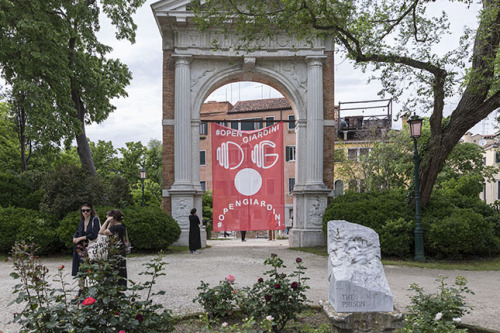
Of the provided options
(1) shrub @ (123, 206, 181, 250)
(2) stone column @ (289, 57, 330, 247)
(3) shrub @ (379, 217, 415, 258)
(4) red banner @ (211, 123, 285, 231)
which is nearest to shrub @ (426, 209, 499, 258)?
(3) shrub @ (379, 217, 415, 258)

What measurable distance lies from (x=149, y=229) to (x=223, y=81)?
693 cm

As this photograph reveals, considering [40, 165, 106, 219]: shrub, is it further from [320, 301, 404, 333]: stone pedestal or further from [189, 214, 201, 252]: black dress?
[320, 301, 404, 333]: stone pedestal

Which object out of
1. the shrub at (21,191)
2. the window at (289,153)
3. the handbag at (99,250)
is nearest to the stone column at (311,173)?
the shrub at (21,191)

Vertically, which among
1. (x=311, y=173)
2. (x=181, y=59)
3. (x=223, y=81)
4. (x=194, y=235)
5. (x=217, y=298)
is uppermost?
(x=181, y=59)

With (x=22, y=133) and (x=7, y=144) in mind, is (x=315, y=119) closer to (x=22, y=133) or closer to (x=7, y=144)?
(x=22, y=133)

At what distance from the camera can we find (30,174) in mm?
15344

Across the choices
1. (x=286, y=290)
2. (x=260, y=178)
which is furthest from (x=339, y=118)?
(x=286, y=290)

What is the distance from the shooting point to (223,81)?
55.6 ft

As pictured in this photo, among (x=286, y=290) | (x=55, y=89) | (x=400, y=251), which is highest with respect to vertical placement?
(x=55, y=89)

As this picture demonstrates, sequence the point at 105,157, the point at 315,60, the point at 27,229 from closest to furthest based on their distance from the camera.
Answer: the point at 27,229
the point at 315,60
the point at 105,157

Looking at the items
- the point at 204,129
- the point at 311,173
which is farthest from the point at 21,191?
the point at 204,129

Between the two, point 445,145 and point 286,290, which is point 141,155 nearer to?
point 445,145

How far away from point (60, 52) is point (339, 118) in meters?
29.4

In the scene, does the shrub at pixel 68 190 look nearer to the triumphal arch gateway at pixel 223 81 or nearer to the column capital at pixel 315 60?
the triumphal arch gateway at pixel 223 81
